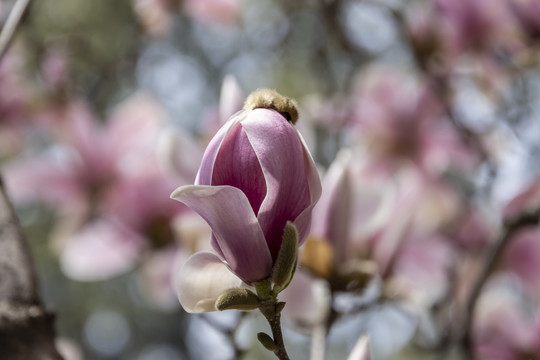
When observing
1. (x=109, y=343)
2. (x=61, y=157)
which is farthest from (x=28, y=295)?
(x=109, y=343)

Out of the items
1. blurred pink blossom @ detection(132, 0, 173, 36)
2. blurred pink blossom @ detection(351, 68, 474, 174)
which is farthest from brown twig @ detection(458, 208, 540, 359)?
blurred pink blossom @ detection(132, 0, 173, 36)

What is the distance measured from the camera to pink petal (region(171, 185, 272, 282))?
0.31m

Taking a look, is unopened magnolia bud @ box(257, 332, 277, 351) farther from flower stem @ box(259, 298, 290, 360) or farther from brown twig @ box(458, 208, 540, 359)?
brown twig @ box(458, 208, 540, 359)

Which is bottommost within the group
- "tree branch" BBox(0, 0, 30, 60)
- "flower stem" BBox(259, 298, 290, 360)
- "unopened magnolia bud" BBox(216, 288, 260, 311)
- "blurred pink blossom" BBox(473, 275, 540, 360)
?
"blurred pink blossom" BBox(473, 275, 540, 360)

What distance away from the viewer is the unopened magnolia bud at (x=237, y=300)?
1.05 feet

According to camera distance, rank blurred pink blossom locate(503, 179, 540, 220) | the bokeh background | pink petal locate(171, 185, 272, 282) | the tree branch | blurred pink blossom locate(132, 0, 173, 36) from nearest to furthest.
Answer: pink petal locate(171, 185, 272, 282) < the tree branch < the bokeh background < blurred pink blossom locate(503, 179, 540, 220) < blurred pink blossom locate(132, 0, 173, 36)

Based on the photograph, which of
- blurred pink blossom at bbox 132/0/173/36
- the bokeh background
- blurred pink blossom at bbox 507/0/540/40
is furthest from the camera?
blurred pink blossom at bbox 132/0/173/36

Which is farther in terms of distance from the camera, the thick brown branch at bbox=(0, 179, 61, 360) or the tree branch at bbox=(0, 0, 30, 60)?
the tree branch at bbox=(0, 0, 30, 60)

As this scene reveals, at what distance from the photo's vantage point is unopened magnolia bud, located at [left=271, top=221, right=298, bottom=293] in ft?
1.03

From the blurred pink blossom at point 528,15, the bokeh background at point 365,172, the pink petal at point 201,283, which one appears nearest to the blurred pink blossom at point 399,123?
the bokeh background at point 365,172

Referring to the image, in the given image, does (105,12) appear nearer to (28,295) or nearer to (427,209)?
(427,209)

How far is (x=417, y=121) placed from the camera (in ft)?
3.73

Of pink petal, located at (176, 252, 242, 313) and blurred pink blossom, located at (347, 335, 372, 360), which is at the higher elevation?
pink petal, located at (176, 252, 242, 313)

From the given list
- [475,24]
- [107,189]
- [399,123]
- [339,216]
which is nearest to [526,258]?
[399,123]
